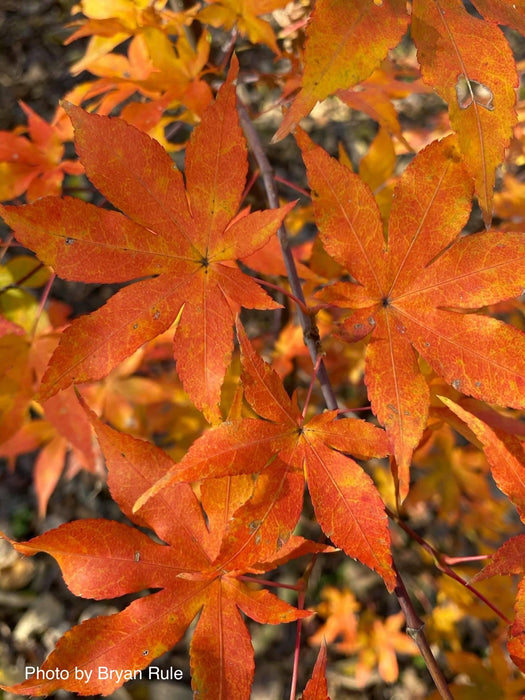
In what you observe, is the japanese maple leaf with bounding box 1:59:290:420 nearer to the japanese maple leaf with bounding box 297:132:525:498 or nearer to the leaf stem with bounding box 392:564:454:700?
the japanese maple leaf with bounding box 297:132:525:498

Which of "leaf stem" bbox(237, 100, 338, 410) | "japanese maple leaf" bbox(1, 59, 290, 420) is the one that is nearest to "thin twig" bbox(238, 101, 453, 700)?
"leaf stem" bbox(237, 100, 338, 410)

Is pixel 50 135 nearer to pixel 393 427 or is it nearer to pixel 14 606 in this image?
pixel 393 427

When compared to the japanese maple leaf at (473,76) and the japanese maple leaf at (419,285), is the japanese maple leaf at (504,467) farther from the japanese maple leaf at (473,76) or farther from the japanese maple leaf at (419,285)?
the japanese maple leaf at (473,76)

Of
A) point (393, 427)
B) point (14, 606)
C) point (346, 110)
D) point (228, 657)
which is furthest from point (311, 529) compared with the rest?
point (346, 110)

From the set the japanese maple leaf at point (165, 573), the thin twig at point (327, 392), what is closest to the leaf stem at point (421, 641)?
the thin twig at point (327, 392)

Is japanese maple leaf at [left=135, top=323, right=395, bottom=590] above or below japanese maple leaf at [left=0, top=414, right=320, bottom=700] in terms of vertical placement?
above

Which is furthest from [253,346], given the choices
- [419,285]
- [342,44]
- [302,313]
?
[342,44]
